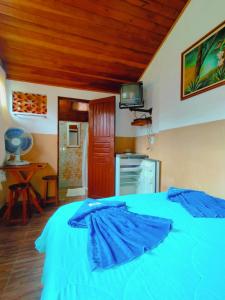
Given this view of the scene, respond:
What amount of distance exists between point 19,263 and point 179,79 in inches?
114

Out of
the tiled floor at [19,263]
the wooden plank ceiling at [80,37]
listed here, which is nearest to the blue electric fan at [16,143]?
the tiled floor at [19,263]

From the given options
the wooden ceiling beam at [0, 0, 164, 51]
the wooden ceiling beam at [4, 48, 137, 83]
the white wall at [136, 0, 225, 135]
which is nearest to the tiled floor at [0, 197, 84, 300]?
the white wall at [136, 0, 225, 135]

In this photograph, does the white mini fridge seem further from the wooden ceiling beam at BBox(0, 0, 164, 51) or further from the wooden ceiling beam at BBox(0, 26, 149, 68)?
the wooden ceiling beam at BBox(0, 0, 164, 51)

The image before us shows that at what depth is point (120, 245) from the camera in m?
0.87

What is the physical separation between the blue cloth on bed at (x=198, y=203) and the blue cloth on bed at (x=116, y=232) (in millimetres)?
349

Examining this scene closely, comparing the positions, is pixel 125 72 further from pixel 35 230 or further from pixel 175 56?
pixel 35 230

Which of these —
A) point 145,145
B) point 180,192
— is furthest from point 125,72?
point 180,192

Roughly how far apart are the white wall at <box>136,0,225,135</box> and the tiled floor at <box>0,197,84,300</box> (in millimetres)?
2340

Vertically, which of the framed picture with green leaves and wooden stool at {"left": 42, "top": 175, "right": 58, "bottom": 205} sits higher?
the framed picture with green leaves

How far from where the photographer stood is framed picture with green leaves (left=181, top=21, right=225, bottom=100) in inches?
73.3

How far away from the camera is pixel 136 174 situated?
346 centimetres

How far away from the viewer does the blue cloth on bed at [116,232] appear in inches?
31.1

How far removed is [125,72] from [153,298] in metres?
3.46

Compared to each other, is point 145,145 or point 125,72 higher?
point 125,72
